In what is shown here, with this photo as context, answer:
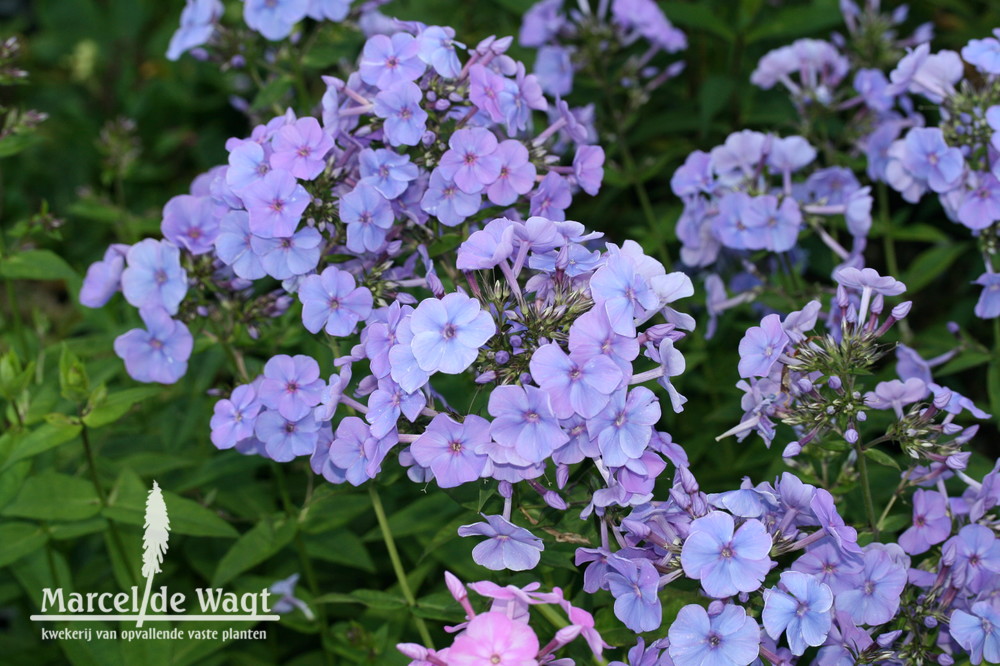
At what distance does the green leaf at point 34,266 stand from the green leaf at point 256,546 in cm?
129

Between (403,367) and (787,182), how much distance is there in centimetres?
203

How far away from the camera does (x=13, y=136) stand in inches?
155

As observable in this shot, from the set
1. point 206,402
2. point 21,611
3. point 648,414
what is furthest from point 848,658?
point 21,611

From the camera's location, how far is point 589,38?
4711 millimetres

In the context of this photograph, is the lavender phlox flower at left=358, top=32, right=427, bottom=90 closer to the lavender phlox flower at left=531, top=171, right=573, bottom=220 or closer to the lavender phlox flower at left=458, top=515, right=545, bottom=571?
the lavender phlox flower at left=531, top=171, right=573, bottom=220

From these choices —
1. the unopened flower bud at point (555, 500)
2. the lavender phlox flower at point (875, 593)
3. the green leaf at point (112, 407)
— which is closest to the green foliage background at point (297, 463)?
the green leaf at point (112, 407)

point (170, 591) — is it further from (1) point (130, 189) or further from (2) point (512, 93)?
(1) point (130, 189)

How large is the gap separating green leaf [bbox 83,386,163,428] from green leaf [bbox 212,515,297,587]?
63cm

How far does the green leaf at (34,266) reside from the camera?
3926 millimetres

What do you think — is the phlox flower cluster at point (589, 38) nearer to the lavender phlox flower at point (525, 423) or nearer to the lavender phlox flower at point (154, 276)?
the lavender phlox flower at point (154, 276)

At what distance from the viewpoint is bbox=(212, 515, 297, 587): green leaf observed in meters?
3.55

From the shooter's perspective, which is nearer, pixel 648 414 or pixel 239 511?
pixel 648 414

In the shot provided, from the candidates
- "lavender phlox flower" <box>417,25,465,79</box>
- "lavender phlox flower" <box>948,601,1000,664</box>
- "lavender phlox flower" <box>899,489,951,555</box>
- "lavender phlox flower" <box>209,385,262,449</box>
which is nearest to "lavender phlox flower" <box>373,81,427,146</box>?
"lavender phlox flower" <box>417,25,465,79</box>

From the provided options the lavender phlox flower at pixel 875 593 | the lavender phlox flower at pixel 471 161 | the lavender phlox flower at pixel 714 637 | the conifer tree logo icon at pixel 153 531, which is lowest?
the conifer tree logo icon at pixel 153 531
